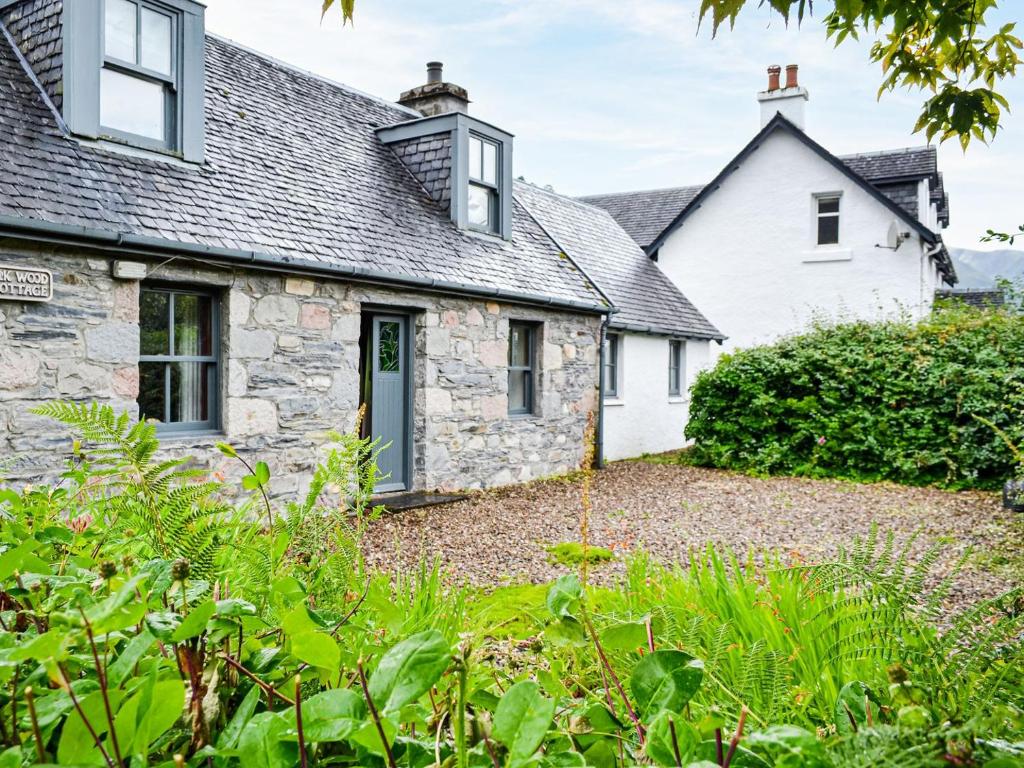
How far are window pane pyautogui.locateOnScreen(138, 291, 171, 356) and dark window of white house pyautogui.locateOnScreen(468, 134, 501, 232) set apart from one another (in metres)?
5.27

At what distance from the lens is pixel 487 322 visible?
10633 millimetres

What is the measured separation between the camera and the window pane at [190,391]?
7520 millimetres

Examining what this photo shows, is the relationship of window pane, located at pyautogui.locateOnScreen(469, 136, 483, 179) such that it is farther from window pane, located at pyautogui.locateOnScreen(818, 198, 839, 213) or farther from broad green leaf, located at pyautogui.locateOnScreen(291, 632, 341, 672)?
broad green leaf, located at pyautogui.locateOnScreen(291, 632, 341, 672)

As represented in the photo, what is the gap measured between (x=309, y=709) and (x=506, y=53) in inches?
405

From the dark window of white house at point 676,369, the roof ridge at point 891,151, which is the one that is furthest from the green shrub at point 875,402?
the roof ridge at point 891,151

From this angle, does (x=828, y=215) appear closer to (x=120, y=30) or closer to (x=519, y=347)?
(x=519, y=347)

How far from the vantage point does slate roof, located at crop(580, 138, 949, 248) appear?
19.2 metres

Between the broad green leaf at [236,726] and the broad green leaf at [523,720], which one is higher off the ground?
the broad green leaf at [523,720]

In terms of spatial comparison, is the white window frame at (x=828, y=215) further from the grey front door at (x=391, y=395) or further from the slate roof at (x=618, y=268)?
the grey front door at (x=391, y=395)

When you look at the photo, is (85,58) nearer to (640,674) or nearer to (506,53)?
(506,53)

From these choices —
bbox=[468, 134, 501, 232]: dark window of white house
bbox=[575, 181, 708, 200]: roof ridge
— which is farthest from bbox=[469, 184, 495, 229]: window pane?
bbox=[575, 181, 708, 200]: roof ridge

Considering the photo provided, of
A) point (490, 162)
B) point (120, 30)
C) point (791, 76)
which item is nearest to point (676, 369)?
point (490, 162)

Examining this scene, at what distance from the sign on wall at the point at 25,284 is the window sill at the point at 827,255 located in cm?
1670

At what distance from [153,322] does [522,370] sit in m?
5.59
